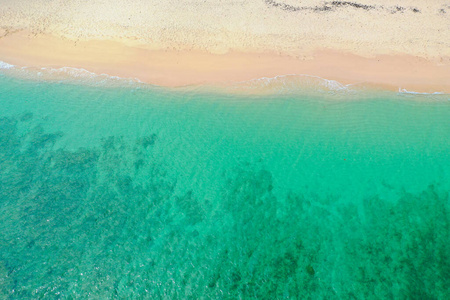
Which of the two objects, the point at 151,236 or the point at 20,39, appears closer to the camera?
the point at 151,236

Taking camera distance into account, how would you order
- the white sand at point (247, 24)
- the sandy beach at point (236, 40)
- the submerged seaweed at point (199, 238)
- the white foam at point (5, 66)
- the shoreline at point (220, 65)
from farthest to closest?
the white sand at point (247, 24) → the white foam at point (5, 66) → the sandy beach at point (236, 40) → the shoreline at point (220, 65) → the submerged seaweed at point (199, 238)

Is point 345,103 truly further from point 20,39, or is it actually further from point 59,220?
point 20,39

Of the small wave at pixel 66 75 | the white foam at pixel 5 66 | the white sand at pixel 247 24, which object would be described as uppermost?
the white sand at pixel 247 24

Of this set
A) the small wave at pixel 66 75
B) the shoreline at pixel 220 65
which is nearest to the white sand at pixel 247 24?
the shoreline at pixel 220 65

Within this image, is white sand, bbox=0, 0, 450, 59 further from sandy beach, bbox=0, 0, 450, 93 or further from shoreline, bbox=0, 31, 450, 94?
shoreline, bbox=0, 31, 450, 94

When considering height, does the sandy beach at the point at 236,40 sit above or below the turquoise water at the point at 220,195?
above

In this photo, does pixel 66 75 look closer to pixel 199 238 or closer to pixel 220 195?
pixel 220 195

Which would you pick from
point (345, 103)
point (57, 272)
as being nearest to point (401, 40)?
point (345, 103)

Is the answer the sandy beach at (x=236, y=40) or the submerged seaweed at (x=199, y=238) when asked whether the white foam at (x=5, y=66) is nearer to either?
the sandy beach at (x=236, y=40)
